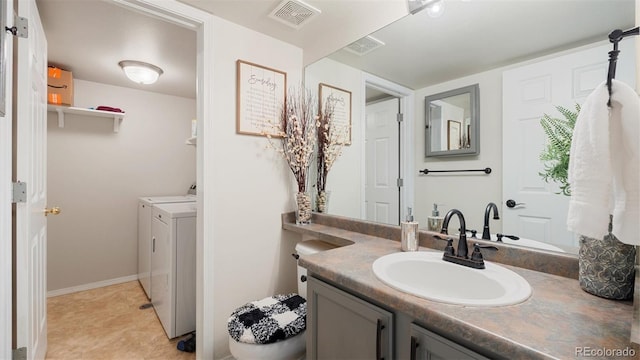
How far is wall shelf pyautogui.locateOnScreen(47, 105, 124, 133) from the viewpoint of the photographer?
2.52 metres

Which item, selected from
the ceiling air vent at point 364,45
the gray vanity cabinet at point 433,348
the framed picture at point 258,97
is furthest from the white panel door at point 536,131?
the framed picture at point 258,97

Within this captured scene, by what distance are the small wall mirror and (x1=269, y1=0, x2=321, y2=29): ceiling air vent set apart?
0.86 m

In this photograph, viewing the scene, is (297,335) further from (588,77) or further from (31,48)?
(31,48)

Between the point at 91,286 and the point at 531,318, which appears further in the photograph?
Answer: the point at 91,286

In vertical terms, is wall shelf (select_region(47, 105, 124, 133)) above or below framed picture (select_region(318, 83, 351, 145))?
above

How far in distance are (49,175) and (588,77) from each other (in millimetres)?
4063

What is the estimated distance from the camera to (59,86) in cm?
246

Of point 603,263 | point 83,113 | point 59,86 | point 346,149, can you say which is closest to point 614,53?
point 603,263

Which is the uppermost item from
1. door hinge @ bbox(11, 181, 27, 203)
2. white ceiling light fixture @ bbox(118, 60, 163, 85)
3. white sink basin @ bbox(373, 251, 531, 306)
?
white ceiling light fixture @ bbox(118, 60, 163, 85)

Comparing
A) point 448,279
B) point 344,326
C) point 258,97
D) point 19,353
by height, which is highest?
point 258,97

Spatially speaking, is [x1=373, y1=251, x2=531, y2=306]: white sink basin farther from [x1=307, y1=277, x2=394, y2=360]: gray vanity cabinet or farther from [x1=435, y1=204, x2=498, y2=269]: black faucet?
[x1=307, y1=277, x2=394, y2=360]: gray vanity cabinet

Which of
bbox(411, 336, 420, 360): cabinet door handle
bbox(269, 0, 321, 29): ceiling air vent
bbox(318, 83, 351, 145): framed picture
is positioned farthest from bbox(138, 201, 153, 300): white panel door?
bbox(411, 336, 420, 360): cabinet door handle

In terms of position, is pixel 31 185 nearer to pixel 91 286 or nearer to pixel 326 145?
pixel 326 145

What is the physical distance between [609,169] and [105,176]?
3826 millimetres
